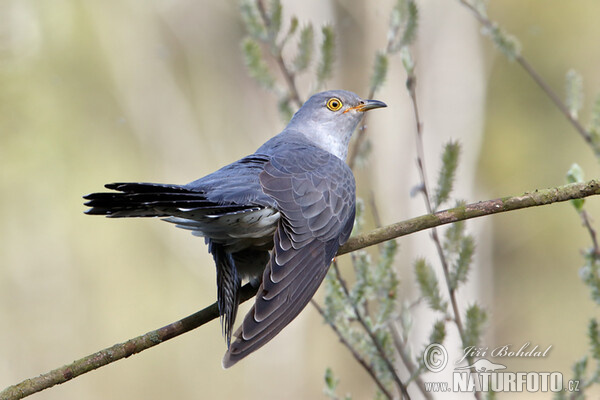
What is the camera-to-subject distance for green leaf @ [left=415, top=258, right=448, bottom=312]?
273 cm

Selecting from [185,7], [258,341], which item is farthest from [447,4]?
[258,341]

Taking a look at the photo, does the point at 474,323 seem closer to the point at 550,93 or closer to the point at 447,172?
the point at 447,172

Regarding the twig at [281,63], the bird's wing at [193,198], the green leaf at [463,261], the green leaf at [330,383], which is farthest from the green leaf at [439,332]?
the twig at [281,63]

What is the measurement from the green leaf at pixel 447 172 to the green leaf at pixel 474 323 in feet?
1.62

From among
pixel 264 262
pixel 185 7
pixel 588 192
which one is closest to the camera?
pixel 588 192

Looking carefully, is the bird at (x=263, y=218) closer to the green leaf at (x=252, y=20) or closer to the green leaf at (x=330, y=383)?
the green leaf at (x=330, y=383)

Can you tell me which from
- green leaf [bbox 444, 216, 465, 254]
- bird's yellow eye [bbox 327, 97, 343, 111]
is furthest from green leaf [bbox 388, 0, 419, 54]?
green leaf [bbox 444, 216, 465, 254]

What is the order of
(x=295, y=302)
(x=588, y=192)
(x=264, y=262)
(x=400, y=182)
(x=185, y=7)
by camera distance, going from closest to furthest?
(x=588, y=192) → (x=295, y=302) → (x=264, y=262) → (x=400, y=182) → (x=185, y=7)

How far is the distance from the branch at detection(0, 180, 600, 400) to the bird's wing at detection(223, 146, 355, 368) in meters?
0.21

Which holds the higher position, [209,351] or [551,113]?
[551,113]

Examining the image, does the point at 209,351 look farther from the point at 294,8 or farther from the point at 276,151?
the point at 276,151

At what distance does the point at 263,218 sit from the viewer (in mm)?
2721

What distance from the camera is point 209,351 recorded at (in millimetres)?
11547

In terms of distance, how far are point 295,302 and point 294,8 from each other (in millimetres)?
7601
